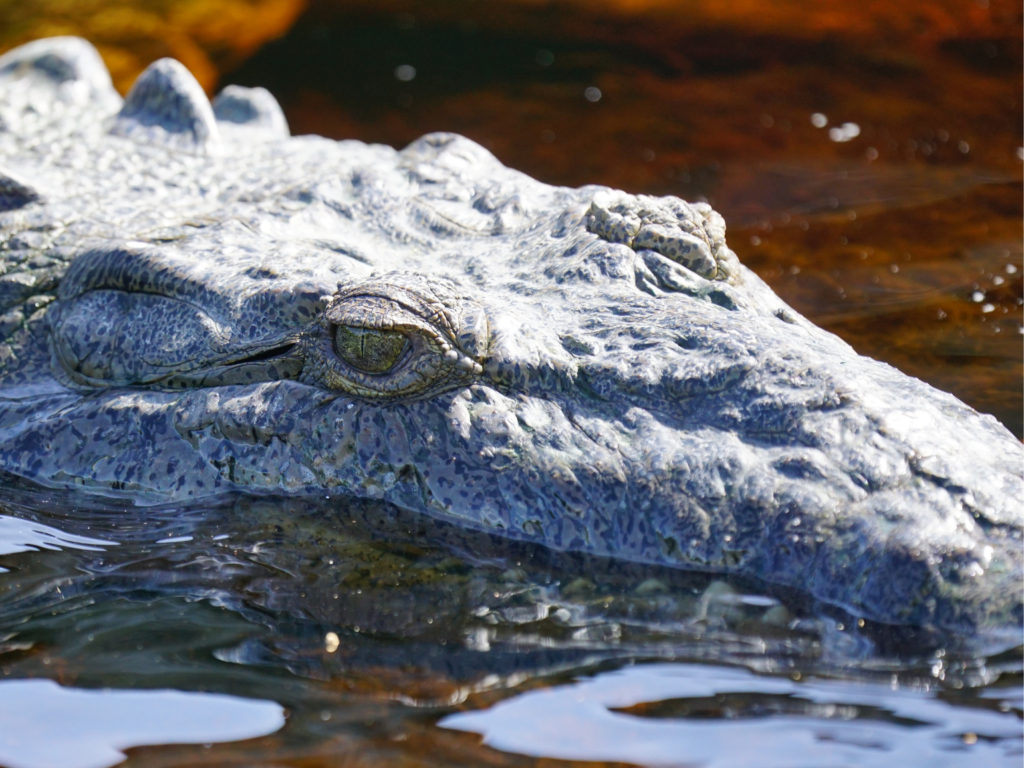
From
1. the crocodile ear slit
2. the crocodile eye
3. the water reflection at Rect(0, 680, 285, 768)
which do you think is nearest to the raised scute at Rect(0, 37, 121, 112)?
the crocodile ear slit

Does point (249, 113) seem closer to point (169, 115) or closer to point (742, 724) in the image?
point (169, 115)

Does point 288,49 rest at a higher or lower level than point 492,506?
higher

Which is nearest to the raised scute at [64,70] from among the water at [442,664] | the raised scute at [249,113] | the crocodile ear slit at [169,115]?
the crocodile ear slit at [169,115]

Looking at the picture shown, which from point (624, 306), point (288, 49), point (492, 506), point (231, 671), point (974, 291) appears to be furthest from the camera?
point (288, 49)

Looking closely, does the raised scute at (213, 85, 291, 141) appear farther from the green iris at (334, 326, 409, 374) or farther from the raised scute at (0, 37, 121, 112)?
the green iris at (334, 326, 409, 374)

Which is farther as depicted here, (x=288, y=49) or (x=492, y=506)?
(x=288, y=49)

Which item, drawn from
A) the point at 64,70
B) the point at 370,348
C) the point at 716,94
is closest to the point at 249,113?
the point at 64,70

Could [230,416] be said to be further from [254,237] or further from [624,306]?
[624,306]

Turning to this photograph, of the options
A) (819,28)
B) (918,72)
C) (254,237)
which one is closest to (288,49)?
(819,28)
